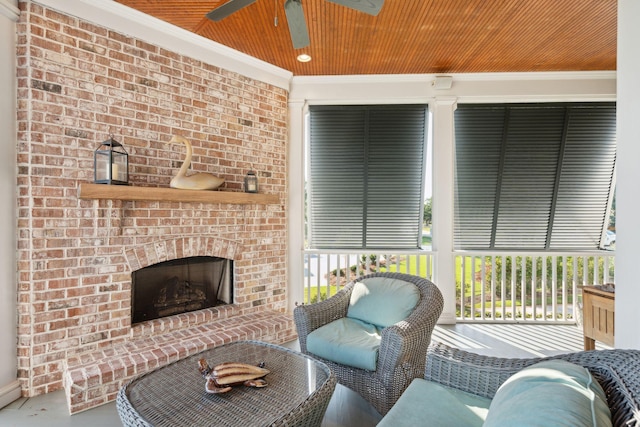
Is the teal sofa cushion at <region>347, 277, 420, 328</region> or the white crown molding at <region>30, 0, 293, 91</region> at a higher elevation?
the white crown molding at <region>30, 0, 293, 91</region>

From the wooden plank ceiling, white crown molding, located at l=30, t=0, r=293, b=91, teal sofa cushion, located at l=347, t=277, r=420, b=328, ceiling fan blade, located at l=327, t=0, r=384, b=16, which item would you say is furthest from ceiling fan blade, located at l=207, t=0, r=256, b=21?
teal sofa cushion, located at l=347, t=277, r=420, b=328

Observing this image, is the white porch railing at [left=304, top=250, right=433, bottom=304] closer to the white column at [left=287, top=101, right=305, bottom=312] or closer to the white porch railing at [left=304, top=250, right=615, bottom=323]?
the white porch railing at [left=304, top=250, right=615, bottom=323]

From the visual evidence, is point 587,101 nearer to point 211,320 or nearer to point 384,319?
point 384,319

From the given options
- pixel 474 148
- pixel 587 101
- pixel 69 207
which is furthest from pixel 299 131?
pixel 587 101

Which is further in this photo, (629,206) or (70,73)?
(70,73)

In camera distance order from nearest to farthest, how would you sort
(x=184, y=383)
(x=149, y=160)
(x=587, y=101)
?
(x=184, y=383)
(x=149, y=160)
(x=587, y=101)

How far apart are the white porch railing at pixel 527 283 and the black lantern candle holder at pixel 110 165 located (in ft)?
11.7

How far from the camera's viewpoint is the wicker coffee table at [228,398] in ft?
4.47

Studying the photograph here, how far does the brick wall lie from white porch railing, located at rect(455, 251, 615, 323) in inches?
105

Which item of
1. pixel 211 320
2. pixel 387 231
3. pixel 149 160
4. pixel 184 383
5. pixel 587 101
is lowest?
pixel 211 320

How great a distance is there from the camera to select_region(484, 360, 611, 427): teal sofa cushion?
33.0 inches

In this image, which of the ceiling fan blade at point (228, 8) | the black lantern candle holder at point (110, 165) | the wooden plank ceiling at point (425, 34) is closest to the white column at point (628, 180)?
the wooden plank ceiling at point (425, 34)

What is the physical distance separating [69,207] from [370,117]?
313 centimetres

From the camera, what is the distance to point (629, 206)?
192cm
